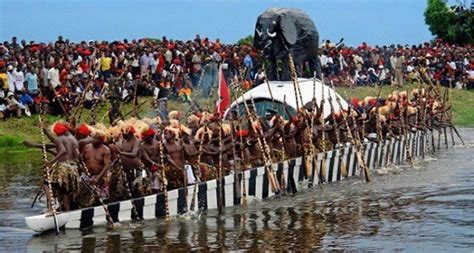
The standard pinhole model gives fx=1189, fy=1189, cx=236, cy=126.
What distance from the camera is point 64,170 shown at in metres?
16.8

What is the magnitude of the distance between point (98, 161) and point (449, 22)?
44.6m

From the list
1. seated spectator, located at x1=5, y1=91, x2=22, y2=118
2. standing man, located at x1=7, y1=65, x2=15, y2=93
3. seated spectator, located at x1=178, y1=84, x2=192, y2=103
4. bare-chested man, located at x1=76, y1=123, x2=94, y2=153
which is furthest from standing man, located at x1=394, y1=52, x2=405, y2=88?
bare-chested man, located at x1=76, y1=123, x2=94, y2=153

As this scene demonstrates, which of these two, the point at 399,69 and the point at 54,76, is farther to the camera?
the point at 399,69

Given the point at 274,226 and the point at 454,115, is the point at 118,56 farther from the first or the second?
the point at 274,226

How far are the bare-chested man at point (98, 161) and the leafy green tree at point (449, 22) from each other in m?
43.0

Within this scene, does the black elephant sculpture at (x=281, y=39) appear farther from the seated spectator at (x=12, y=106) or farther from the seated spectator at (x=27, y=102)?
the seated spectator at (x=12, y=106)

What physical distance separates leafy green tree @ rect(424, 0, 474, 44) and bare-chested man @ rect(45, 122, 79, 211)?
4354 cm

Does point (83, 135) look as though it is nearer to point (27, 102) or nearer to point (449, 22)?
point (27, 102)

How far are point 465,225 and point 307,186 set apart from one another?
5.88m

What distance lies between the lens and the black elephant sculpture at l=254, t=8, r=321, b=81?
103 feet

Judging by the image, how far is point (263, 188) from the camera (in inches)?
826

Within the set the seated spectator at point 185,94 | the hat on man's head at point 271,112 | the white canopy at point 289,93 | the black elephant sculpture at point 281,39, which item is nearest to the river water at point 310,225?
the hat on man's head at point 271,112

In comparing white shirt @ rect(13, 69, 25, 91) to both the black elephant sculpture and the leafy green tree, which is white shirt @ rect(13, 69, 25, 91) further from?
the leafy green tree

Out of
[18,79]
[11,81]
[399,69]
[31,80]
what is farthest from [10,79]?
[399,69]
